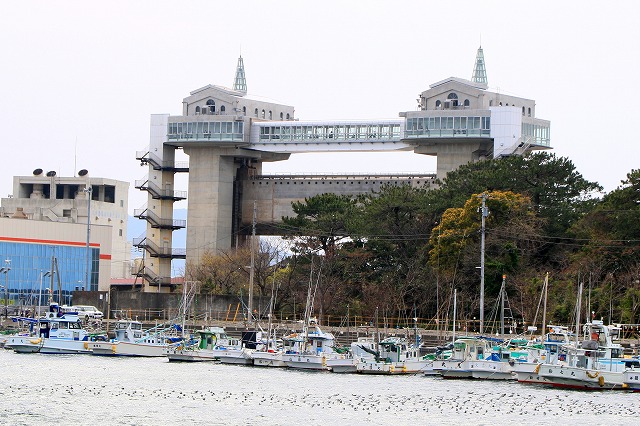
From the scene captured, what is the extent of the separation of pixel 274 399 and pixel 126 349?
118 ft

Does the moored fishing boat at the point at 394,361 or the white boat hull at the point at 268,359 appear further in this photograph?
the white boat hull at the point at 268,359

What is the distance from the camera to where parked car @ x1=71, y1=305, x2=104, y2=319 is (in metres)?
126

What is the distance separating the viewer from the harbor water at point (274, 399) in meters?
65.8

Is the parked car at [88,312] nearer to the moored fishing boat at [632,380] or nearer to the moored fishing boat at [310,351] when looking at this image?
the moored fishing boat at [310,351]

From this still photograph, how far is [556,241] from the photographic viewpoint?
120375 mm

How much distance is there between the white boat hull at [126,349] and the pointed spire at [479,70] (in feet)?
219

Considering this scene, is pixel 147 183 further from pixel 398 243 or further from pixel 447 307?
pixel 447 307

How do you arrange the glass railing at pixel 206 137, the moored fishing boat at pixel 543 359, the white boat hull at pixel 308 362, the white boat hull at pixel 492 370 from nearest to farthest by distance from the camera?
the moored fishing boat at pixel 543 359, the white boat hull at pixel 492 370, the white boat hull at pixel 308 362, the glass railing at pixel 206 137

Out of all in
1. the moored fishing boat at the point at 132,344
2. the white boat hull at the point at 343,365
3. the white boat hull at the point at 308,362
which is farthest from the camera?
the moored fishing boat at the point at 132,344

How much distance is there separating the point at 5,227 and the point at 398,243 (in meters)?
54.5

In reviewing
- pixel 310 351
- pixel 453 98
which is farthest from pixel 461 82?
pixel 310 351

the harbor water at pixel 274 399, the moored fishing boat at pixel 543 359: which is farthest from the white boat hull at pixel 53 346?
the moored fishing boat at pixel 543 359

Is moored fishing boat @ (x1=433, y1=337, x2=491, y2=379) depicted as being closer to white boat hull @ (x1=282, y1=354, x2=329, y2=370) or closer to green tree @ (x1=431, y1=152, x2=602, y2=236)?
white boat hull @ (x1=282, y1=354, x2=329, y2=370)

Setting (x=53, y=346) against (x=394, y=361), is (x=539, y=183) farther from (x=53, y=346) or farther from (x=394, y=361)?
(x=53, y=346)
